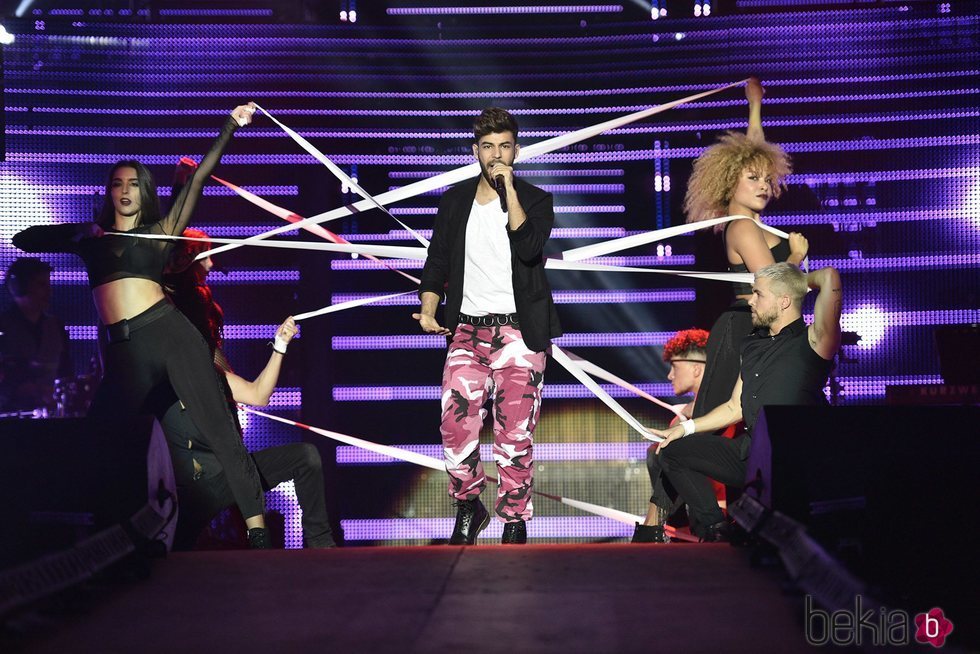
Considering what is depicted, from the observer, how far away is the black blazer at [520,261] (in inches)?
155

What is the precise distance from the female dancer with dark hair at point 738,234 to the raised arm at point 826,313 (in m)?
0.46

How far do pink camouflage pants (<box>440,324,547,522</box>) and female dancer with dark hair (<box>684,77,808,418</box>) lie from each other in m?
1.05

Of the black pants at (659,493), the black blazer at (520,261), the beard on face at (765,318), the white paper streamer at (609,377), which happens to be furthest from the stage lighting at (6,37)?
the beard on face at (765,318)

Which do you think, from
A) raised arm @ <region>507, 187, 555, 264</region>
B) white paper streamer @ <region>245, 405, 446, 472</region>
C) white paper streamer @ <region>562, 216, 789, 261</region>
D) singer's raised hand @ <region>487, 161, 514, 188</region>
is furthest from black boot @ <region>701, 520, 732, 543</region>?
white paper streamer @ <region>245, 405, 446, 472</region>

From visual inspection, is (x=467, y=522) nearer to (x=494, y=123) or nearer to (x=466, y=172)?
(x=494, y=123)

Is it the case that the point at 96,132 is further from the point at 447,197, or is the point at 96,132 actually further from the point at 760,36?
the point at 760,36

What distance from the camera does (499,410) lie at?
160 inches

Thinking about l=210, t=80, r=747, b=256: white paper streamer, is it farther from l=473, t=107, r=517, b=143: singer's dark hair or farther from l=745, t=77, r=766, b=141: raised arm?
l=473, t=107, r=517, b=143: singer's dark hair

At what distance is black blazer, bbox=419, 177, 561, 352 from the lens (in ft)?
13.0

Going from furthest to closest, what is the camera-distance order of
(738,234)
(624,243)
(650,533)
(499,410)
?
(624,243) < (650,533) < (738,234) < (499,410)

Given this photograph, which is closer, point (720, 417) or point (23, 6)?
point (720, 417)

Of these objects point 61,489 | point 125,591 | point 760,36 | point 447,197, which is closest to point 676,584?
point 125,591

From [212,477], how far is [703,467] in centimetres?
205

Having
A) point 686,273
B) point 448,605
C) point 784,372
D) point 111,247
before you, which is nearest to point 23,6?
point 111,247
